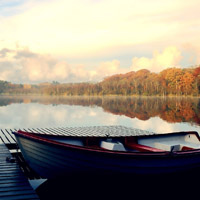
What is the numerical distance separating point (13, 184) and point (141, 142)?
219 inches

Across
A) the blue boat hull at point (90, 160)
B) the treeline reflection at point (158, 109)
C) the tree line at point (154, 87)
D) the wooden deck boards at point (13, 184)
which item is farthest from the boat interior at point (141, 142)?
the tree line at point (154, 87)

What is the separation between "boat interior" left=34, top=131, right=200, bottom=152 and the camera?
958 centimetres

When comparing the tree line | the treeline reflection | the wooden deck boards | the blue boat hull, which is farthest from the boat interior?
the tree line

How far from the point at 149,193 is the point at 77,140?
321 cm

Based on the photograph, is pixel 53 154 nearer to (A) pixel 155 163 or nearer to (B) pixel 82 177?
(B) pixel 82 177

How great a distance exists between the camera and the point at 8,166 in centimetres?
858

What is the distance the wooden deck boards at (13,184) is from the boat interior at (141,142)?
1618 millimetres

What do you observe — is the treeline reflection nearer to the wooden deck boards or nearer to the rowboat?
the rowboat

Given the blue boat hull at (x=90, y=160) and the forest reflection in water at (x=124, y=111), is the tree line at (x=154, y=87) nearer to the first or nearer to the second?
the forest reflection in water at (x=124, y=111)

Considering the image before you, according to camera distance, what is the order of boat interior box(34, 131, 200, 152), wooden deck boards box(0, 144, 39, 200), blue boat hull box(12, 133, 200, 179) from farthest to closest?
boat interior box(34, 131, 200, 152) → blue boat hull box(12, 133, 200, 179) → wooden deck boards box(0, 144, 39, 200)

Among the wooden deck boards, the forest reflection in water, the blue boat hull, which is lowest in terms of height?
the forest reflection in water

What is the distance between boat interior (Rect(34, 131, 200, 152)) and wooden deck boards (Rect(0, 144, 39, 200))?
1.62 m

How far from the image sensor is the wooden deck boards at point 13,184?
6.45 metres

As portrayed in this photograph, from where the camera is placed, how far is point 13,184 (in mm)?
7125
